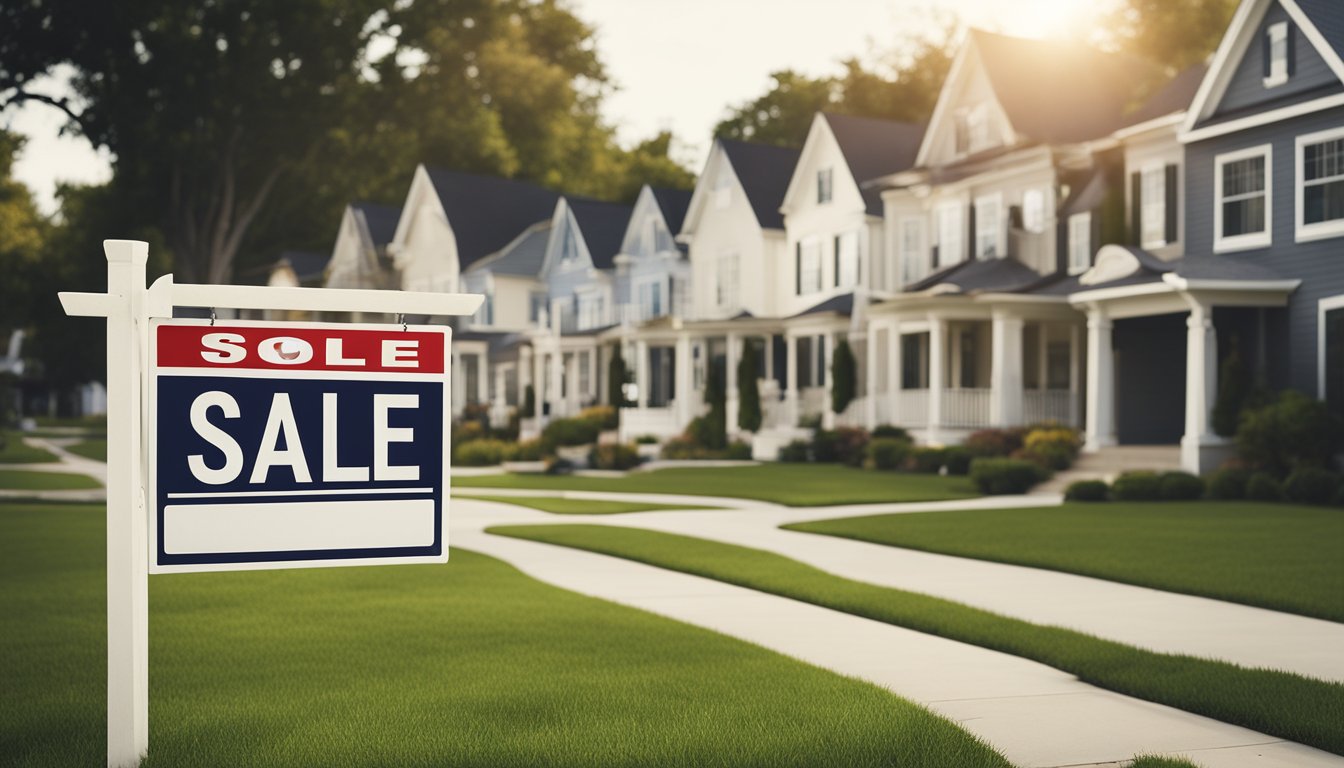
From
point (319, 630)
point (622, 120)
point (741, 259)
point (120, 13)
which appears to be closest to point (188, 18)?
point (120, 13)

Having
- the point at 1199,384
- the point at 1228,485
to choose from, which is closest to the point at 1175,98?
the point at 1199,384

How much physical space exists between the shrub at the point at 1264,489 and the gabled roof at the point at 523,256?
38725mm

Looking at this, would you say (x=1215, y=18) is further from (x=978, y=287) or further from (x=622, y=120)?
(x=622, y=120)

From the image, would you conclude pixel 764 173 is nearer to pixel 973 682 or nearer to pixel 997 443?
pixel 997 443

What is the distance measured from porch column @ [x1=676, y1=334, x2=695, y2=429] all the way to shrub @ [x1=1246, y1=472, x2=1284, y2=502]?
22560 mm

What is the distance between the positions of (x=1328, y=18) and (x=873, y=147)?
17.2m

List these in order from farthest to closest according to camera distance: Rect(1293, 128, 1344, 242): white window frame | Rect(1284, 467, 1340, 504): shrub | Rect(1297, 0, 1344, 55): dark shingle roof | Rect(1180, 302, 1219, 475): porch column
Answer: Rect(1180, 302, 1219, 475): porch column < Rect(1297, 0, 1344, 55): dark shingle roof < Rect(1293, 128, 1344, 242): white window frame < Rect(1284, 467, 1340, 504): shrub

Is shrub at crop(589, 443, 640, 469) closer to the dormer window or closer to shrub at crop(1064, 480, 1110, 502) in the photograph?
shrub at crop(1064, 480, 1110, 502)

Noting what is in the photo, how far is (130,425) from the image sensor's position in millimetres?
5168

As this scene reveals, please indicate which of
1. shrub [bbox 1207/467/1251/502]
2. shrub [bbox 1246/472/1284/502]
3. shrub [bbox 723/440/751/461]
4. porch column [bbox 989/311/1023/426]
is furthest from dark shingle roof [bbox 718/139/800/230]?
shrub [bbox 1246/472/1284/502]

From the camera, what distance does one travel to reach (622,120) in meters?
88.9

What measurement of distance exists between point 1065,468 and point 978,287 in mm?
6891

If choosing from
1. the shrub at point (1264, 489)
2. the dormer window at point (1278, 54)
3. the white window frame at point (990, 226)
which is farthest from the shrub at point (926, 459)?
the dormer window at point (1278, 54)

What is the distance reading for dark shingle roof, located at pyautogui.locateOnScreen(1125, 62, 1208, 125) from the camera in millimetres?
30047
